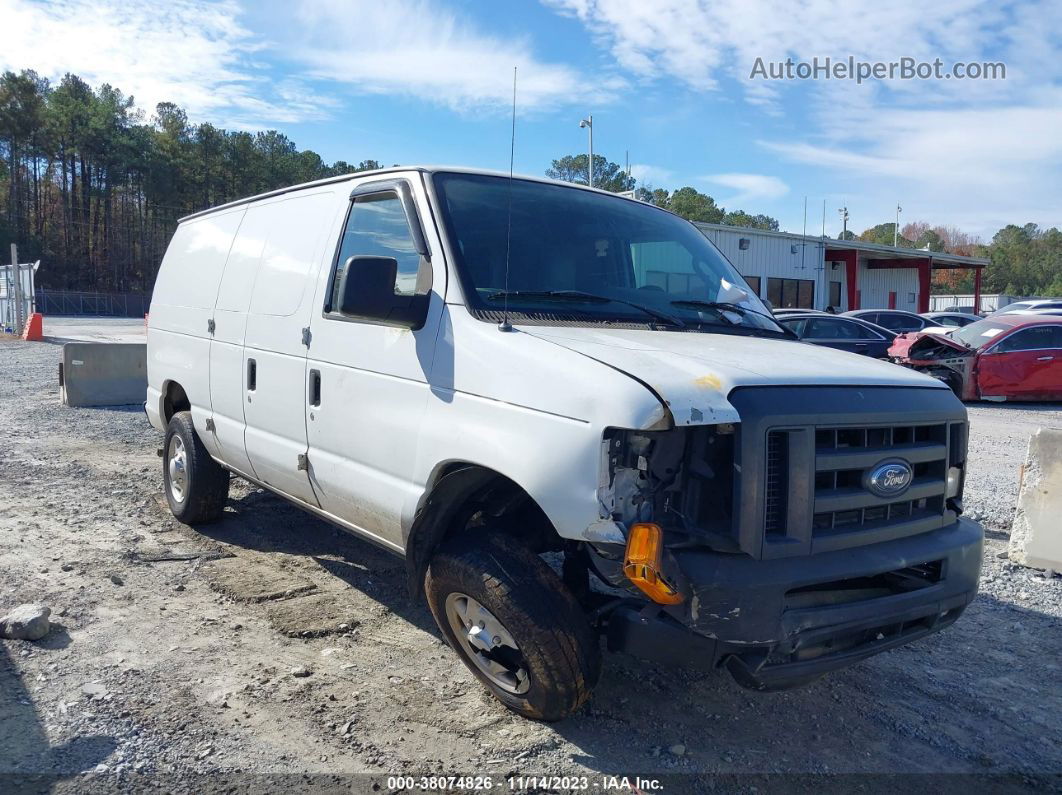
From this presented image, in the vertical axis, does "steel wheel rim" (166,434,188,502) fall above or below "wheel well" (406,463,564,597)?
below

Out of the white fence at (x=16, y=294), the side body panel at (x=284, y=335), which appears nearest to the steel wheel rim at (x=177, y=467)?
the side body panel at (x=284, y=335)

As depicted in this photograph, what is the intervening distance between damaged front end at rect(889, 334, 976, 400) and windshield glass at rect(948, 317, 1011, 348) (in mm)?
295

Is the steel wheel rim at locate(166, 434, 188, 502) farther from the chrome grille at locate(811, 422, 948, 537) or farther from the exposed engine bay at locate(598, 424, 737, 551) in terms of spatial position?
the chrome grille at locate(811, 422, 948, 537)

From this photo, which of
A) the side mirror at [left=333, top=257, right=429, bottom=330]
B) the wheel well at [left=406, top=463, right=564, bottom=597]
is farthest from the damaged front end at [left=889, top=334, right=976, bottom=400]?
the side mirror at [left=333, top=257, right=429, bottom=330]

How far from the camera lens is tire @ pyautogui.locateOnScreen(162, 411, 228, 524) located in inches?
226

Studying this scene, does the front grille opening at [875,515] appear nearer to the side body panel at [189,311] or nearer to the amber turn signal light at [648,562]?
the amber turn signal light at [648,562]

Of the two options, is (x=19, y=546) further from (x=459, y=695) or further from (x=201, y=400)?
(x=459, y=695)

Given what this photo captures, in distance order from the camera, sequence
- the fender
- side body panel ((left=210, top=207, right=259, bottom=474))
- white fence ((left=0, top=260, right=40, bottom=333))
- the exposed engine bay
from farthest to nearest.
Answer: white fence ((left=0, top=260, right=40, bottom=333)) < side body panel ((left=210, top=207, right=259, bottom=474)) < the fender < the exposed engine bay

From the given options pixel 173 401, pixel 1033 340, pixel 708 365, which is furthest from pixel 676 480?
pixel 1033 340

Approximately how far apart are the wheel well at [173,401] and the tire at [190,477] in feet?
0.55

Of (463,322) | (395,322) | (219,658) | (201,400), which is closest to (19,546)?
(201,400)

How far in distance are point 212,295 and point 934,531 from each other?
445 centimetres

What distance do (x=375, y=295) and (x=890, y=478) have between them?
6.96 feet

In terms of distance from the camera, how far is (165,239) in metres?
72.3
